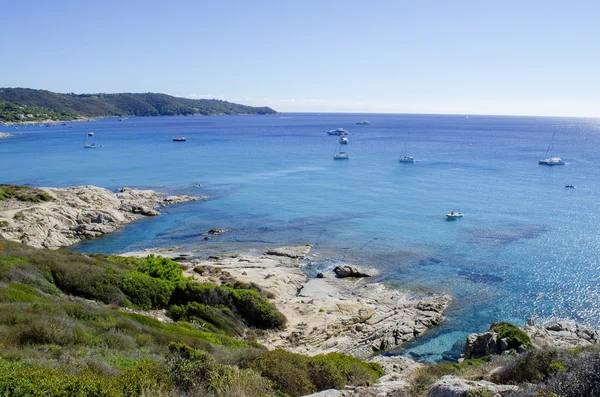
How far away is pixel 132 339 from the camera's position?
1580cm

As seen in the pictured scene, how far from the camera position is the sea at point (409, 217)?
30.0 metres

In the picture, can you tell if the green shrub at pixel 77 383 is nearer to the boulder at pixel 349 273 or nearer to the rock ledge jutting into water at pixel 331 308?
the rock ledge jutting into water at pixel 331 308

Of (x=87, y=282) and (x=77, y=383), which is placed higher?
(x=77, y=383)

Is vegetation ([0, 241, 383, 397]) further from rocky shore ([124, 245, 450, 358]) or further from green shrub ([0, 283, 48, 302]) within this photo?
rocky shore ([124, 245, 450, 358])

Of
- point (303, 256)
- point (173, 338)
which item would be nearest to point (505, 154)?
point (303, 256)

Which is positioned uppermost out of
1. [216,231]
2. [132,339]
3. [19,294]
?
[19,294]

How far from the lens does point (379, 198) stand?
58281 mm

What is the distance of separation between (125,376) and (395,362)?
13807mm

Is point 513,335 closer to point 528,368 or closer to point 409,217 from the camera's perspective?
point 528,368

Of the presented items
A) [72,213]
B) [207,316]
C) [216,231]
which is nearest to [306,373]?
[207,316]

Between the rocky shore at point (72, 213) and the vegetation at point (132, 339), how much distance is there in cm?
1522

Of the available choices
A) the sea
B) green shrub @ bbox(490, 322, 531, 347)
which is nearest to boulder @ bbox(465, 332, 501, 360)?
green shrub @ bbox(490, 322, 531, 347)

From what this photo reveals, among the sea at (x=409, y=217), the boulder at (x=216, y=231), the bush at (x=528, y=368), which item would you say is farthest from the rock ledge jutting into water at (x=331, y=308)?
the bush at (x=528, y=368)

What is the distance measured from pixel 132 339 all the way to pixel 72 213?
118 feet
